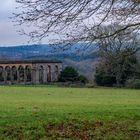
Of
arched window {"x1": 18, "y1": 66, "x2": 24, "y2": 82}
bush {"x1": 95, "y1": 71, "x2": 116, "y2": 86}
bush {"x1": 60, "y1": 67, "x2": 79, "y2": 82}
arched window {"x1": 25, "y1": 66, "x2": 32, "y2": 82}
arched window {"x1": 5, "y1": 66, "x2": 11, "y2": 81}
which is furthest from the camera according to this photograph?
arched window {"x1": 5, "y1": 66, "x2": 11, "y2": 81}

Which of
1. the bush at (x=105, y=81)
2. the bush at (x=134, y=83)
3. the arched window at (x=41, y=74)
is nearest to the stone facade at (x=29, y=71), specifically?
the arched window at (x=41, y=74)

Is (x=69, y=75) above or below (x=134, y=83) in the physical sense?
above

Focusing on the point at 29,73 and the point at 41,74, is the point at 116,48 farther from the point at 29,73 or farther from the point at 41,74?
the point at 29,73

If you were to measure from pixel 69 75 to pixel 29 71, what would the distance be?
529 inches

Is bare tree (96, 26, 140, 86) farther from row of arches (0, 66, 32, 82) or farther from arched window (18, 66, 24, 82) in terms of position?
arched window (18, 66, 24, 82)

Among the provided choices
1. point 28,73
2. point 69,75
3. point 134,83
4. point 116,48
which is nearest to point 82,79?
point 69,75

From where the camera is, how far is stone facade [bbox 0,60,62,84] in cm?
7638

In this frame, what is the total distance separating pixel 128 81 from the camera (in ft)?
193

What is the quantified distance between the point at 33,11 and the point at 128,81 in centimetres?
4681

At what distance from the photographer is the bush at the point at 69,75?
68.0 m

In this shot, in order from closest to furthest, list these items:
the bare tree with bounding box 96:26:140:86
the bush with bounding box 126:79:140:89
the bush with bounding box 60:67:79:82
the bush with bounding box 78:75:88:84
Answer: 1. the bare tree with bounding box 96:26:140:86
2. the bush with bounding box 126:79:140:89
3. the bush with bounding box 78:75:88:84
4. the bush with bounding box 60:67:79:82

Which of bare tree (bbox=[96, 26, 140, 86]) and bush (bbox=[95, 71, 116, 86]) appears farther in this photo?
bush (bbox=[95, 71, 116, 86])

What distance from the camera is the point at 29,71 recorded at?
267ft

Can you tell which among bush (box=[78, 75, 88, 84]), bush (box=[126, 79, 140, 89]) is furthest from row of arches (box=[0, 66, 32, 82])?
bush (box=[126, 79, 140, 89])
